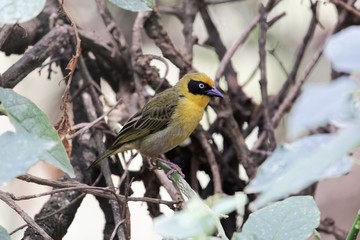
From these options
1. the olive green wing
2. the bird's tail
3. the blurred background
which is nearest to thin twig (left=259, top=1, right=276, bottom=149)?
the olive green wing

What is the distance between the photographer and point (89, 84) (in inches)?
107

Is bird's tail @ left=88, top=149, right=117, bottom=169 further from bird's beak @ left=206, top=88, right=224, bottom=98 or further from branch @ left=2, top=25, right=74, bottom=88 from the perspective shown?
bird's beak @ left=206, top=88, right=224, bottom=98

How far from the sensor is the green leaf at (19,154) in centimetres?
75

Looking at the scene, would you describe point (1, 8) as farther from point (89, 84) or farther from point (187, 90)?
point (187, 90)

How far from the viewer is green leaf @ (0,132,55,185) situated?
749mm

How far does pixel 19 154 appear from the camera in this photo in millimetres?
773

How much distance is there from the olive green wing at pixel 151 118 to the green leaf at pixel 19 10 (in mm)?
1639

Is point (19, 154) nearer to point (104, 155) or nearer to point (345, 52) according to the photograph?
point (345, 52)

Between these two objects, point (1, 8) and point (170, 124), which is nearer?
point (1, 8)

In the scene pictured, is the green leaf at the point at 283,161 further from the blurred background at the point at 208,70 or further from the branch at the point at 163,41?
the blurred background at the point at 208,70

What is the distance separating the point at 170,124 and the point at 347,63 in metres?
2.78

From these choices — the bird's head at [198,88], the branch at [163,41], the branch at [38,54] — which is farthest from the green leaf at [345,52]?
the bird's head at [198,88]

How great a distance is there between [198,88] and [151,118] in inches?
10.1

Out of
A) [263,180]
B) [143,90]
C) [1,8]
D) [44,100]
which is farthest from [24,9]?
[44,100]
